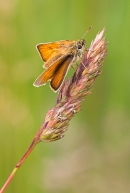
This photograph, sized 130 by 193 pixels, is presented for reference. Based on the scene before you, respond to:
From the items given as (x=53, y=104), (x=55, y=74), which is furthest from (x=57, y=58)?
(x=53, y=104)

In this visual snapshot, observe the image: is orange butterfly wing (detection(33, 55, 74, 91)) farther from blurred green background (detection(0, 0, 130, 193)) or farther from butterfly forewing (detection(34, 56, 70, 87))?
blurred green background (detection(0, 0, 130, 193))

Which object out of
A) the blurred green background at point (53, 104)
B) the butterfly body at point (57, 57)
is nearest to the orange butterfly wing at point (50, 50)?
the butterfly body at point (57, 57)

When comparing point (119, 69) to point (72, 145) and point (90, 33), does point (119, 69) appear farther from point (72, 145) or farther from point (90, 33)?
point (72, 145)

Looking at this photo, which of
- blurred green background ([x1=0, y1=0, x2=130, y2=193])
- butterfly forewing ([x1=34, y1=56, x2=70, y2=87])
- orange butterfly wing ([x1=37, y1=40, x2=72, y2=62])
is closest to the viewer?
butterfly forewing ([x1=34, y1=56, x2=70, y2=87])

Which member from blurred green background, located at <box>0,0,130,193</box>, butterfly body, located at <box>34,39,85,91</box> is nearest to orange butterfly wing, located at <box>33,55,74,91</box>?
butterfly body, located at <box>34,39,85,91</box>

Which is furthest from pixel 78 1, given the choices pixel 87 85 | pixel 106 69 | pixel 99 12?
pixel 87 85

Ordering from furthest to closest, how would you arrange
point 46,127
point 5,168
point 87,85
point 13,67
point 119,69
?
point 119,69 < point 13,67 < point 5,168 < point 87,85 < point 46,127

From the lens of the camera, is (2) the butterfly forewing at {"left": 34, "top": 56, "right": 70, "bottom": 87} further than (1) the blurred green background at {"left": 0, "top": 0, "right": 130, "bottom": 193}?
No

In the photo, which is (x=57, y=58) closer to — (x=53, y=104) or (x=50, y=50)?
(x=50, y=50)
